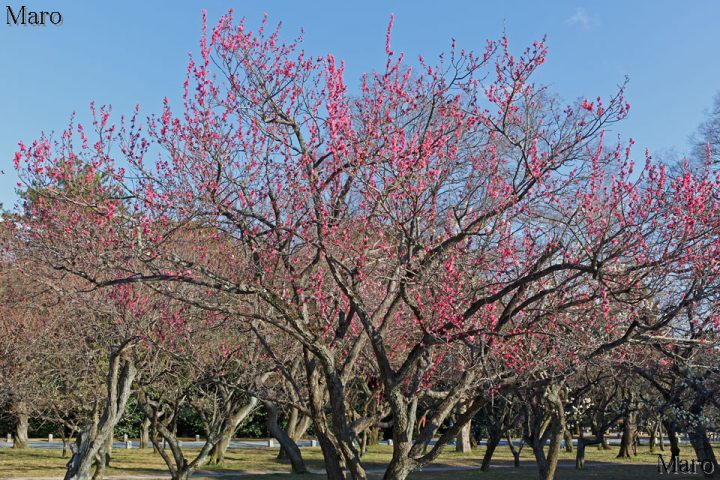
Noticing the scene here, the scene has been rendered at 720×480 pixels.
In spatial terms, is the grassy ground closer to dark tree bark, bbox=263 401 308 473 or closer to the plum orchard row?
dark tree bark, bbox=263 401 308 473

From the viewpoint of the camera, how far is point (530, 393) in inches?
508

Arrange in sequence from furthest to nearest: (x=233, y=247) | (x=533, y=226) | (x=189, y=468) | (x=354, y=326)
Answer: (x=189, y=468), (x=354, y=326), (x=233, y=247), (x=533, y=226)

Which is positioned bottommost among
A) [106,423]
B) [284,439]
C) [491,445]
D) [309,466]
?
[309,466]

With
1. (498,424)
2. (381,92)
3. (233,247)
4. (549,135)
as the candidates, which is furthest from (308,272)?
(498,424)

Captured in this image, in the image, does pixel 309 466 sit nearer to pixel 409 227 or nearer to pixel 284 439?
pixel 284 439

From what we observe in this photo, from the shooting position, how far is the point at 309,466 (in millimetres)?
24656

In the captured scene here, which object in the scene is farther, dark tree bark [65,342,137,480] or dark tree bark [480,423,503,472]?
dark tree bark [480,423,503,472]

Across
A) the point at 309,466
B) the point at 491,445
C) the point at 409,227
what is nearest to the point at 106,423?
the point at 409,227

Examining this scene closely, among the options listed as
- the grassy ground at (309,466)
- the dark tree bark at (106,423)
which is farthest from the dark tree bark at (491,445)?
the dark tree bark at (106,423)

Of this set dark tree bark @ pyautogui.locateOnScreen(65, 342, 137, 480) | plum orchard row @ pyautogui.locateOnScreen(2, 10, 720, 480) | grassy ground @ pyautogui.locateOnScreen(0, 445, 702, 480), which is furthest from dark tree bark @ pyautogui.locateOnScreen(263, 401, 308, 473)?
plum orchard row @ pyautogui.locateOnScreen(2, 10, 720, 480)

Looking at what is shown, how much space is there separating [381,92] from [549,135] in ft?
6.56

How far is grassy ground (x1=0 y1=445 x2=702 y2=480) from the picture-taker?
21359 mm

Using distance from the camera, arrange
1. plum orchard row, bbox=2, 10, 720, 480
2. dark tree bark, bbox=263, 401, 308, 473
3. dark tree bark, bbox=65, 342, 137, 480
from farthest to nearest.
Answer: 1. dark tree bark, bbox=263, 401, 308, 473
2. dark tree bark, bbox=65, 342, 137, 480
3. plum orchard row, bbox=2, 10, 720, 480

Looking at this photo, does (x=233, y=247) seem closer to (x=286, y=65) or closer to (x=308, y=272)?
(x=308, y=272)
